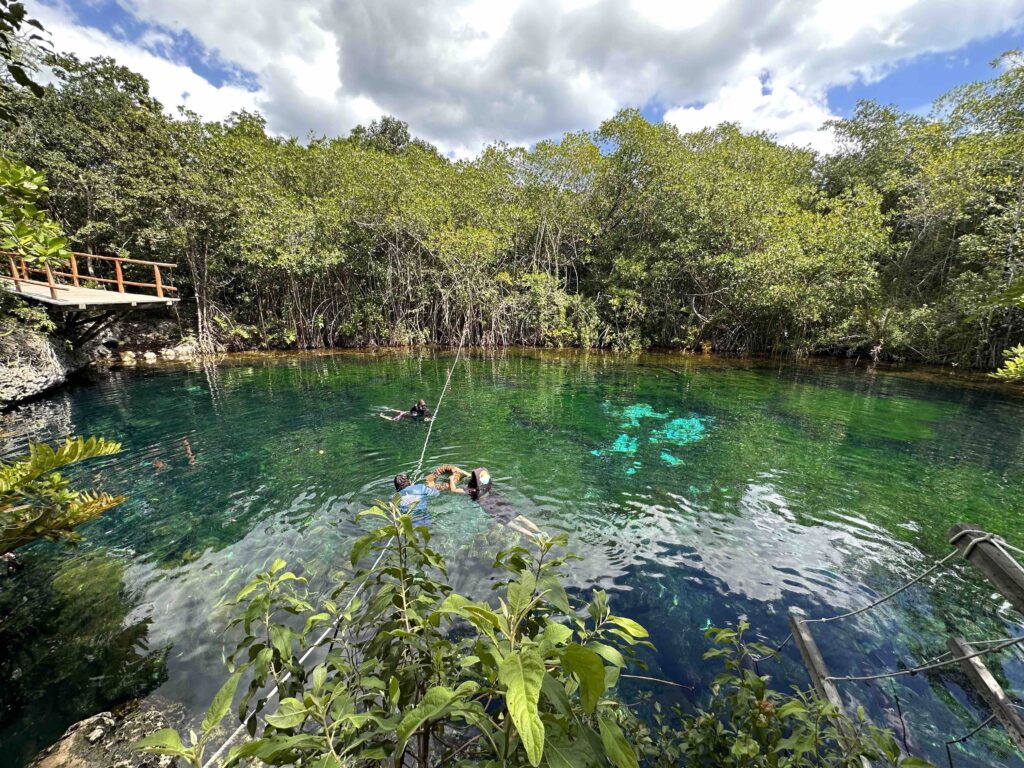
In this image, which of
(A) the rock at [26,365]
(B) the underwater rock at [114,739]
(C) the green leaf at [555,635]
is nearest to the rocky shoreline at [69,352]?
(A) the rock at [26,365]

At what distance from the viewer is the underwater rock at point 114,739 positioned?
8.37ft

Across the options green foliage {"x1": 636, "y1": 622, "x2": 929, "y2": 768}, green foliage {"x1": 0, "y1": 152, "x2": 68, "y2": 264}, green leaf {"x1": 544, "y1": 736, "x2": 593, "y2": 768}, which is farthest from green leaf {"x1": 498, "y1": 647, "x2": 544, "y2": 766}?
green foliage {"x1": 0, "y1": 152, "x2": 68, "y2": 264}

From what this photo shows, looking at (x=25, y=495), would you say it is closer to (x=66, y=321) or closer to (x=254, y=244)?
(x=66, y=321)

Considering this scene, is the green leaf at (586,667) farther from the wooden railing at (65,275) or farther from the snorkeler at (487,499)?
the wooden railing at (65,275)

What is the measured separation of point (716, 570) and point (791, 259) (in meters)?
19.8

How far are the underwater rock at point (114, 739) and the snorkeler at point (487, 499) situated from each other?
3.88 metres

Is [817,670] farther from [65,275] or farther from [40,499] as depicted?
[65,275]

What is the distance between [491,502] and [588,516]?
155cm

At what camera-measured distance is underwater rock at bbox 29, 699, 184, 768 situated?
8.37ft

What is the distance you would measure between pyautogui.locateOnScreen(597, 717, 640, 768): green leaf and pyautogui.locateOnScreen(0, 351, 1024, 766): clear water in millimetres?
2956

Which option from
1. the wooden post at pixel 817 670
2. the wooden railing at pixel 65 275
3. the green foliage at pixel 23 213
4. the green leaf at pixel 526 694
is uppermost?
the wooden railing at pixel 65 275

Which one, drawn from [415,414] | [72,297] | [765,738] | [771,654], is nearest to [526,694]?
[765,738]

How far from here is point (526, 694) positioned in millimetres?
988

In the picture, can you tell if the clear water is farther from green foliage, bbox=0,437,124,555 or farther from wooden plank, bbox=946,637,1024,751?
green foliage, bbox=0,437,124,555
